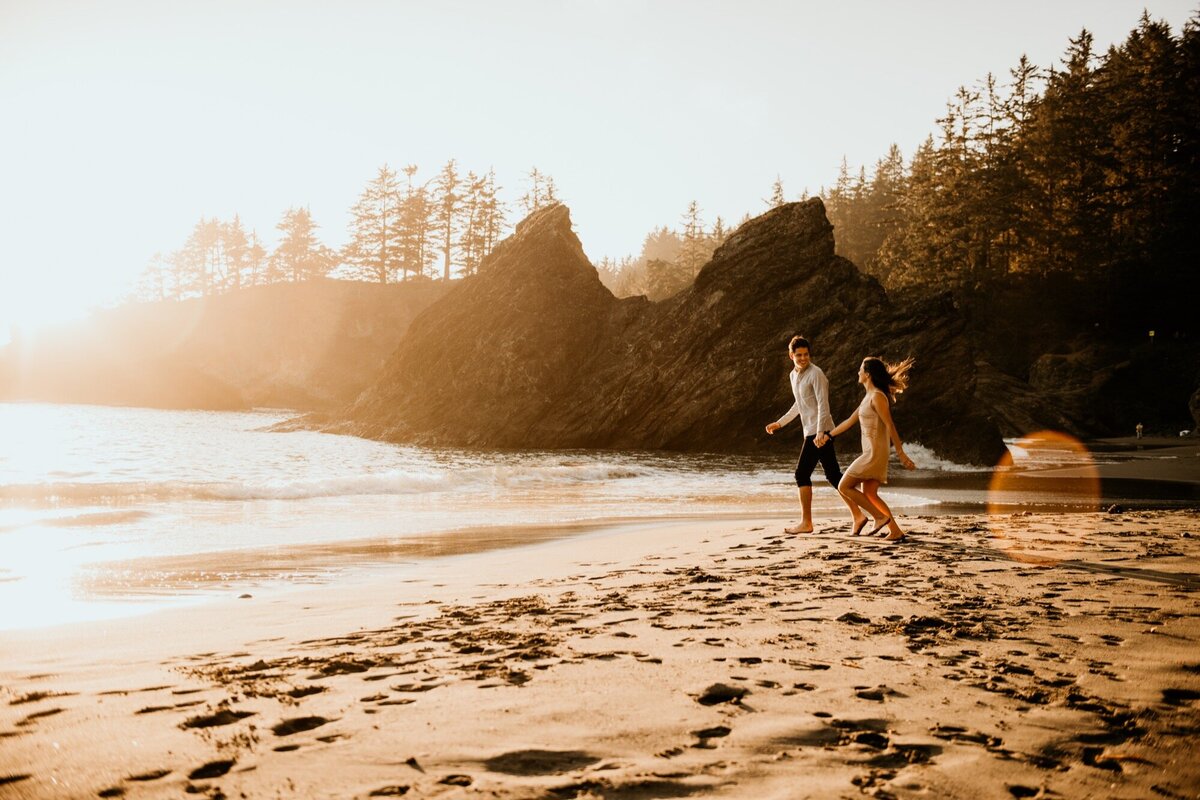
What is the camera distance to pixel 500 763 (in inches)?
91.0

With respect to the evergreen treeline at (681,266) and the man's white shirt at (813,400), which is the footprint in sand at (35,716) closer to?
the man's white shirt at (813,400)

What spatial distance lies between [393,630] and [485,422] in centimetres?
2975

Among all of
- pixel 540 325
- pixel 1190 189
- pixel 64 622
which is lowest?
pixel 64 622

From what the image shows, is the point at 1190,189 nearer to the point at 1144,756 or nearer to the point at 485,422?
the point at 485,422

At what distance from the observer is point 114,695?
3.05 metres

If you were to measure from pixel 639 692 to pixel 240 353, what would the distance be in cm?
7831

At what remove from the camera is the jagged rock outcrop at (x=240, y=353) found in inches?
2746

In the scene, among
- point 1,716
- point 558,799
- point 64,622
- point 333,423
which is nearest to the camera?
point 558,799

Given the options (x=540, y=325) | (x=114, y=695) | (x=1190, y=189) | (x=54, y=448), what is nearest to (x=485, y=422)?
(x=540, y=325)

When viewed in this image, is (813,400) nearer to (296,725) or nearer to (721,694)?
(721,694)

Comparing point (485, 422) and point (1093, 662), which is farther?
point (485, 422)

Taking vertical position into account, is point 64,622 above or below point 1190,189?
below

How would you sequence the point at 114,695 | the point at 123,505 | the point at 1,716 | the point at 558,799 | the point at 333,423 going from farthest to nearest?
the point at 333,423 < the point at 123,505 < the point at 114,695 < the point at 1,716 < the point at 558,799

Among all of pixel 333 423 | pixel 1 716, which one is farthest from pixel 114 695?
pixel 333 423
